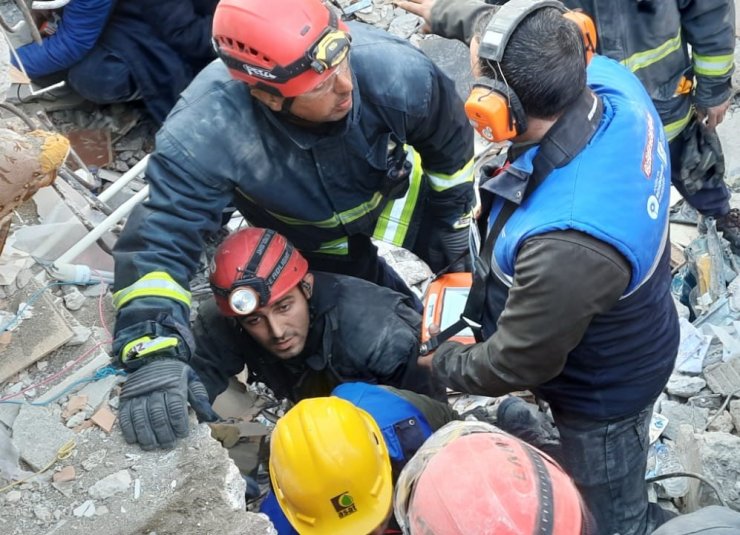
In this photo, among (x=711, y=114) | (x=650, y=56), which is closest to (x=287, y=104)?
(x=650, y=56)

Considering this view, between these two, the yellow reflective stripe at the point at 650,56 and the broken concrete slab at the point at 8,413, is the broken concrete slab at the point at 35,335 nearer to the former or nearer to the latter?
the broken concrete slab at the point at 8,413

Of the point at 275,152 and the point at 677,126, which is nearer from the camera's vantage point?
the point at 275,152

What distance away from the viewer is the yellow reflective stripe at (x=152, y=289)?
124 inches

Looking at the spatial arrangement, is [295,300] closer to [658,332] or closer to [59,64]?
[658,332]

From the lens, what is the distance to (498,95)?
103 inches

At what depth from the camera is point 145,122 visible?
21.1 ft

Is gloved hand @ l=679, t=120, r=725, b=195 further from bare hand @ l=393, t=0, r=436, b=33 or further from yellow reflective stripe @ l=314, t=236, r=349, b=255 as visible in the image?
yellow reflective stripe @ l=314, t=236, r=349, b=255

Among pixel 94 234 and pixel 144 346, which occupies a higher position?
pixel 144 346

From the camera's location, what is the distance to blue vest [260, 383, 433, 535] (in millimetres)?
3242

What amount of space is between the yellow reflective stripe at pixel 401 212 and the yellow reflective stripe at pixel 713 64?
144 cm

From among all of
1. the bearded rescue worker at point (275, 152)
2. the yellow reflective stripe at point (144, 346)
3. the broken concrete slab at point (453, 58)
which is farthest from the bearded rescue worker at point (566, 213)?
the broken concrete slab at point (453, 58)

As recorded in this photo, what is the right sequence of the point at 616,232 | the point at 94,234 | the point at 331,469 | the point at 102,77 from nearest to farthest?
the point at 616,232
the point at 331,469
the point at 94,234
the point at 102,77

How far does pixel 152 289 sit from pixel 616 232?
5.33 ft

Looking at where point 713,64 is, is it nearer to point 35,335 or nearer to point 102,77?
point 35,335
